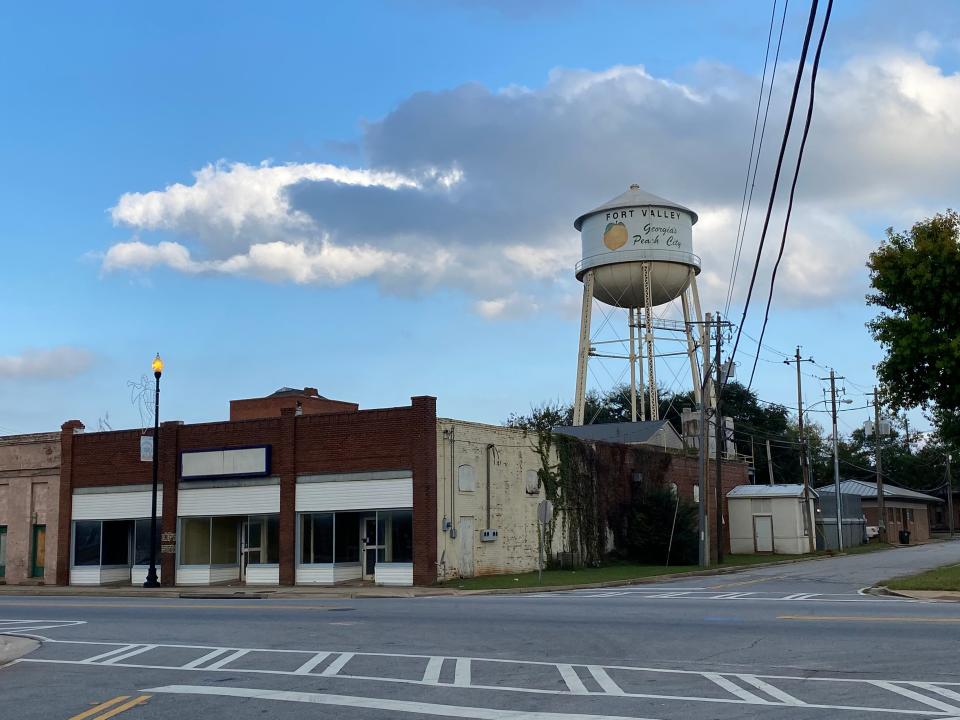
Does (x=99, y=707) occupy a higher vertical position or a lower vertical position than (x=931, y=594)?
higher

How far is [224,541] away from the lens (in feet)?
133

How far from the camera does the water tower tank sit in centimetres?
5612

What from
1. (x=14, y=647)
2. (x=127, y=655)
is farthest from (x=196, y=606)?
(x=127, y=655)

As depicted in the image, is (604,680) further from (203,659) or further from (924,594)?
(924,594)

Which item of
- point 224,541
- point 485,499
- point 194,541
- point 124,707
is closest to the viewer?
point 124,707

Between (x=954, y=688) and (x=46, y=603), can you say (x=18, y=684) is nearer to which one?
(x=954, y=688)

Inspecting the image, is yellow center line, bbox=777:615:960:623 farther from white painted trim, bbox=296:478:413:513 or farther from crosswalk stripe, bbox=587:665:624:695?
white painted trim, bbox=296:478:413:513

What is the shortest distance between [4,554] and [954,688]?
1681 inches

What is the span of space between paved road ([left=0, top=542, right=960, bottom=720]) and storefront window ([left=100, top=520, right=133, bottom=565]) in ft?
60.4

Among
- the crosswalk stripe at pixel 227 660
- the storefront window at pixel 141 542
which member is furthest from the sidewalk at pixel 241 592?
the crosswalk stripe at pixel 227 660

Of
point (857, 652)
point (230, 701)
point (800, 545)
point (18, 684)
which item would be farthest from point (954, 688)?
point (800, 545)

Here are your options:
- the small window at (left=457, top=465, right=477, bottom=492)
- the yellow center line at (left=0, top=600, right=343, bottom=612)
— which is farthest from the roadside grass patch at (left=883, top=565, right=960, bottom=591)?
the yellow center line at (left=0, top=600, right=343, bottom=612)

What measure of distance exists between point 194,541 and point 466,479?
11448 mm

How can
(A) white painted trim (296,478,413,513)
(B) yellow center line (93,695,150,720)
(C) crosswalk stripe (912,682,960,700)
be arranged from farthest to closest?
1. (A) white painted trim (296,478,413,513)
2. (C) crosswalk stripe (912,682,960,700)
3. (B) yellow center line (93,695,150,720)
